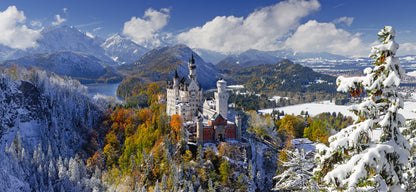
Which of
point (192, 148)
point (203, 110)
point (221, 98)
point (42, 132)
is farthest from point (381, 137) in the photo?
point (42, 132)

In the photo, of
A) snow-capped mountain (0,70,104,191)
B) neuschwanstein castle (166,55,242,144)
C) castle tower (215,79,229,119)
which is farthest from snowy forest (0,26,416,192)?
castle tower (215,79,229,119)

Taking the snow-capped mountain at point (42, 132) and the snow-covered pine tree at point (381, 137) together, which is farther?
the snow-capped mountain at point (42, 132)

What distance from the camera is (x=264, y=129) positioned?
79.4 metres

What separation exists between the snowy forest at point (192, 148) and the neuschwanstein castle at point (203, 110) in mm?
3056

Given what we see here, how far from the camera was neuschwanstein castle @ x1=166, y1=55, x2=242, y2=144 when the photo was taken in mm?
60312

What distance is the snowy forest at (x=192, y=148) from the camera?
835 centimetres

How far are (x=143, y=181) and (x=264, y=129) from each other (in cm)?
4075

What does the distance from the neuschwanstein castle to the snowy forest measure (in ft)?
10.0

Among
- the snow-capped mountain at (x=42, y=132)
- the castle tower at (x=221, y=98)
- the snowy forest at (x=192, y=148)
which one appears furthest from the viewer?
the snow-capped mountain at (x=42, y=132)

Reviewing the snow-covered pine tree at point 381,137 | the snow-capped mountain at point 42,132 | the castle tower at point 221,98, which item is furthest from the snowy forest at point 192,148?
the castle tower at point 221,98

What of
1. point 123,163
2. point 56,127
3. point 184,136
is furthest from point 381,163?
point 56,127

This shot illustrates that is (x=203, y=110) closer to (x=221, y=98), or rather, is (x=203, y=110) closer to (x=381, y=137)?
(x=221, y=98)

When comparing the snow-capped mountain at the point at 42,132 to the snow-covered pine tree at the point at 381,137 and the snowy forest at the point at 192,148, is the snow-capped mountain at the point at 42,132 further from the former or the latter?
the snow-covered pine tree at the point at 381,137

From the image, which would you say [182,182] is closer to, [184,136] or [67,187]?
[184,136]
